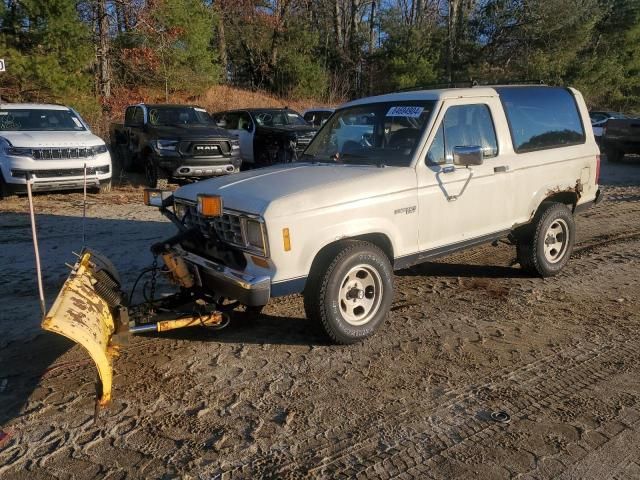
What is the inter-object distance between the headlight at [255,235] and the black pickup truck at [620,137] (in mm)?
16906

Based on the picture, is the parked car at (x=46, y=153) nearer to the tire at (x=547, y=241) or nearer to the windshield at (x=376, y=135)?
the windshield at (x=376, y=135)

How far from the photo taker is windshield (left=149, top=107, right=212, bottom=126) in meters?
13.0

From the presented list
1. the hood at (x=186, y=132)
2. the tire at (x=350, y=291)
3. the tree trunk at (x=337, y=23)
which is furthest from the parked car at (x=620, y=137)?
the tree trunk at (x=337, y=23)

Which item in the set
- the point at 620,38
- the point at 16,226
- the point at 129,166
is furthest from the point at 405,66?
the point at 16,226

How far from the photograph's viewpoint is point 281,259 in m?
4.06

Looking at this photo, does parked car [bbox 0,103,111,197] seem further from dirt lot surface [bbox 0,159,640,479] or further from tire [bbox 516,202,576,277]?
tire [bbox 516,202,576,277]

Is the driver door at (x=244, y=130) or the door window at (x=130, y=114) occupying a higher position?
the door window at (x=130, y=114)

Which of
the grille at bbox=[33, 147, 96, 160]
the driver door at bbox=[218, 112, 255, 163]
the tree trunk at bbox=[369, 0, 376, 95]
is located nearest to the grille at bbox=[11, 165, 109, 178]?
the grille at bbox=[33, 147, 96, 160]

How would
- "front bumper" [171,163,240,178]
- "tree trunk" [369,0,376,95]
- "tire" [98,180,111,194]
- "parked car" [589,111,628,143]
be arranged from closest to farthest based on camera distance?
"tire" [98,180,111,194] < "front bumper" [171,163,240,178] < "parked car" [589,111,628,143] < "tree trunk" [369,0,376,95]

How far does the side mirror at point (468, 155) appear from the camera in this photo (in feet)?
15.7

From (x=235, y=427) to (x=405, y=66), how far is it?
33.5 m

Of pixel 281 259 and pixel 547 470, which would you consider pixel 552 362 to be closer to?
pixel 547 470

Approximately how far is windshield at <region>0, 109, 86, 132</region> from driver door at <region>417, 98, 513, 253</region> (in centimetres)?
877

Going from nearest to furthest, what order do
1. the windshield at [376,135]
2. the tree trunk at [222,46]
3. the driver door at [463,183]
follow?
1. the driver door at [463,183]
2. the windshield at [376,135]
3. the tree trunk at [222,46]
